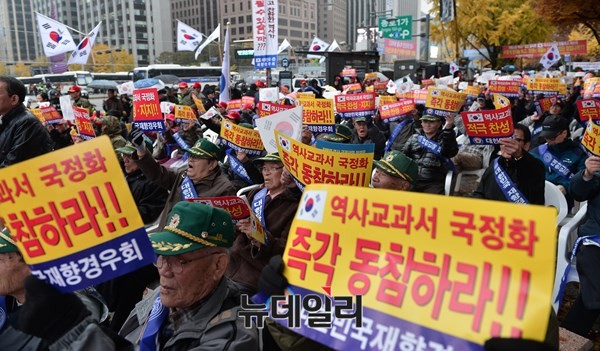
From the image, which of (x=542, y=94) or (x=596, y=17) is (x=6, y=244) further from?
(x=596, y=17)

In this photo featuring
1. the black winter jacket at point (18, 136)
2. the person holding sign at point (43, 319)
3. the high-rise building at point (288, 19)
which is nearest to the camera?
the person holding sign at point (43, 319)

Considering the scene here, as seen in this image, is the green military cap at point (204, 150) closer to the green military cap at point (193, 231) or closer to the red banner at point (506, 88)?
the green military cap at point (193, 231)

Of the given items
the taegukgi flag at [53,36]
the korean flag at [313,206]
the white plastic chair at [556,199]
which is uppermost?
the taegukgi flag at [53,36]

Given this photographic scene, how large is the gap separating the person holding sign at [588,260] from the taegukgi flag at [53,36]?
56.0ft

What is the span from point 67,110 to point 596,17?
42.8 feet

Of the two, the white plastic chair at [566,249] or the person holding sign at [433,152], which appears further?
the person holding sign at [433,152]

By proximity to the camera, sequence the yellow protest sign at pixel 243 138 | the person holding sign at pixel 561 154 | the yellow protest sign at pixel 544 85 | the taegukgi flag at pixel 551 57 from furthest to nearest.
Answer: the taegukgi flag at pixel 551 57 → the yellow protest sign at pixel 544 85 → the yellow protest sign at pixel 243 138 → the person holding sign at pixel 561 154

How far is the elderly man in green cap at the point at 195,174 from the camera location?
4.48m

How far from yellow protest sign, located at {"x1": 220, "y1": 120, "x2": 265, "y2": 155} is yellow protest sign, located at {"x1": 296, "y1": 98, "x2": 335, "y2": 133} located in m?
1.25

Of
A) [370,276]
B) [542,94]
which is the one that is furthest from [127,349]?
[542,94]

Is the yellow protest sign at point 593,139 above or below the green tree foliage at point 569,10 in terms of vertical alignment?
below

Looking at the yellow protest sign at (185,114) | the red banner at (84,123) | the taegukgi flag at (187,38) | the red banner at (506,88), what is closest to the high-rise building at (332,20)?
the taegukgi flag at (187,38)

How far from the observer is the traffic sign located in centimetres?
2950

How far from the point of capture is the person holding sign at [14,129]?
462cm
